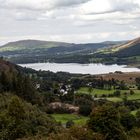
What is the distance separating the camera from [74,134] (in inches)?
2092

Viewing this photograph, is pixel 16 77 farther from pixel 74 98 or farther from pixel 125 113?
pixel 125 113

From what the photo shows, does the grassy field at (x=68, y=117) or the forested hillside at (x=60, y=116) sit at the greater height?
the forested hillside at (x=60, y=116)

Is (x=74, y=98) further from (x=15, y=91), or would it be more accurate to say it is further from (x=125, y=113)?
(x=125, y=113)

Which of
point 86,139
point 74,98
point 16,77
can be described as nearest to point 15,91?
point 16,77

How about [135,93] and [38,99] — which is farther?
[135,93]

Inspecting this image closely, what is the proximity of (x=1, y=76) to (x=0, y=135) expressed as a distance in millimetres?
71227

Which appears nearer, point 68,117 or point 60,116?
point 68,117

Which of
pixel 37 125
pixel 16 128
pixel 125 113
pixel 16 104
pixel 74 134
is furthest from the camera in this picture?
pixel 125 113

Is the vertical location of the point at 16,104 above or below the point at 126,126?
above

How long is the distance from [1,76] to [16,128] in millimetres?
67182

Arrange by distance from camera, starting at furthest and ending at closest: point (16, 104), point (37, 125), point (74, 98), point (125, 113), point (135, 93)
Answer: point (135, 93)
point (74, 98)
point (125, 113)
point (37, 125)
point (16, 104)

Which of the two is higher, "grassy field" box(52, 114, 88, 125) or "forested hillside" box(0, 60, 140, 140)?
"forested hillside" box(0, 60, 140, 140)

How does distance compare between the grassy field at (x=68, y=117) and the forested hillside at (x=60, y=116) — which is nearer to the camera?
the forested hillside at (x=60, y=116)

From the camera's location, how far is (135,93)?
186500mm
